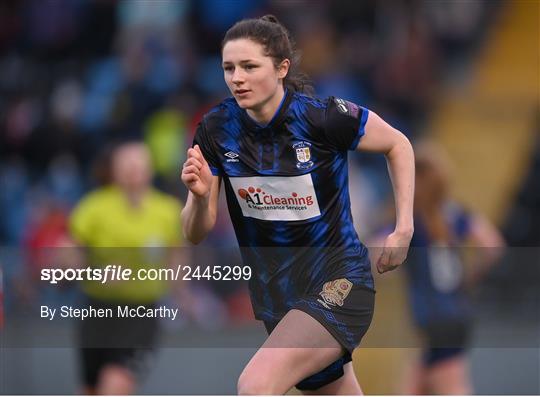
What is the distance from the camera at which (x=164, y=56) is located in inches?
470

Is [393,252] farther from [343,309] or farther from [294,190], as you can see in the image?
[294,190]

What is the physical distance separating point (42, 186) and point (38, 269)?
3.80 meters

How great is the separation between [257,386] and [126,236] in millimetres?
3243

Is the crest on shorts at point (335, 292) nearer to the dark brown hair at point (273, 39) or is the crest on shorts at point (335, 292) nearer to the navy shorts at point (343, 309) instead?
the navy shorts at point (343, 309)

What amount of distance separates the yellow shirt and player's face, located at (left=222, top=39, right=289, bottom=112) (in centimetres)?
263

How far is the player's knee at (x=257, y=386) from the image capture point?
15.4ft

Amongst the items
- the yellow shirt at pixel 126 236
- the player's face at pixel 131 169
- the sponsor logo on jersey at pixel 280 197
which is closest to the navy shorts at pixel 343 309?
the sponsor logo on jersey at pixel 280 197

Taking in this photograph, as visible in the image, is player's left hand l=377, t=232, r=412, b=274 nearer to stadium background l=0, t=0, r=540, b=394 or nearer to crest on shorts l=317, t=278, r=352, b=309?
crest on shorts l=317, t=278, r=352, b=309

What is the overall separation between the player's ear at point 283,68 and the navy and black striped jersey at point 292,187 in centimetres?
9

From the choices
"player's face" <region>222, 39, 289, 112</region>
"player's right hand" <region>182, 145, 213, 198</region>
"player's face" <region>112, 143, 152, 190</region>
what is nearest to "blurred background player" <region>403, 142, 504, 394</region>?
"player's face" <region>112, 143, 152, 190</region>

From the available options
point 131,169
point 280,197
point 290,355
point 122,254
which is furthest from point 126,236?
point 290,355

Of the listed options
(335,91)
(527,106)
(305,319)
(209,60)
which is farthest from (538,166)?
(305,319)

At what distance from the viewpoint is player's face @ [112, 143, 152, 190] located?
7910 millimetres

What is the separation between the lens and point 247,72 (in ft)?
16.3
